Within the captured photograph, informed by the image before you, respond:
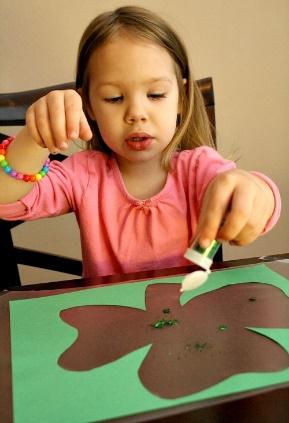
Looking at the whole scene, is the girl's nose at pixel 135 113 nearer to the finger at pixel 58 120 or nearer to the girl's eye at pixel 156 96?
the girl's eye at pixel 156 96

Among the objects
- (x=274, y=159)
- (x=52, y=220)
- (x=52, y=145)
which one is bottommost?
(x=52, y=220)

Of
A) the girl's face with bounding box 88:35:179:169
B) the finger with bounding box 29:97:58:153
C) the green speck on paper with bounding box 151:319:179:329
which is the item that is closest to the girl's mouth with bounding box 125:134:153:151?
the girl's face with bounding box 88:35:179:169

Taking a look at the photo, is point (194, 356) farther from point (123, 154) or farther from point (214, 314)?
point (123, 154)

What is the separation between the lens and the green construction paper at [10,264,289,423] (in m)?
0.31

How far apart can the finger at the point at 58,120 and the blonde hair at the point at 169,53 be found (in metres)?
0.25

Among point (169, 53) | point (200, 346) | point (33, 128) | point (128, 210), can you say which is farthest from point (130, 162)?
point (200, 346)

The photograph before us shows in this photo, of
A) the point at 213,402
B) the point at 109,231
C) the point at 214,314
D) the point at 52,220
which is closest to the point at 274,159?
the point at 52,220

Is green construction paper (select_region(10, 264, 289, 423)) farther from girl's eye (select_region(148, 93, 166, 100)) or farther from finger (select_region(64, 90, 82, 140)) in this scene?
girl's eye (select_region(148, 93, 166, 100))

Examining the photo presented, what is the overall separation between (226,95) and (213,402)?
1099 millimetres

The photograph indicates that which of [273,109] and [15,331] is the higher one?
[273,109]

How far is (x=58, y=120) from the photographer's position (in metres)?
0.46

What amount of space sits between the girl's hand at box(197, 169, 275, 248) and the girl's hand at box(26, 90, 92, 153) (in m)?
0.15

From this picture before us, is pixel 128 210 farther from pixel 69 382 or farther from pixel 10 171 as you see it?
pixel 69 382

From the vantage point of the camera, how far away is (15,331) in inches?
17.5
